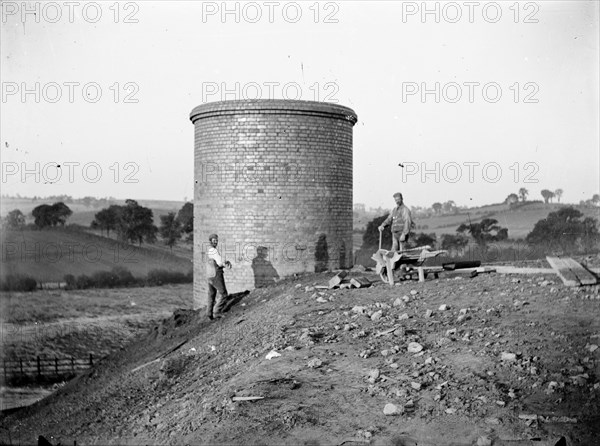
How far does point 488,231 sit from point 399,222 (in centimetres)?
2688

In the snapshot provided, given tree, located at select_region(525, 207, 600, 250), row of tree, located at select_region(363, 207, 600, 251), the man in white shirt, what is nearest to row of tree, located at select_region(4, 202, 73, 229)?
row of tree, located at select_region(363, 207, 600, 251)

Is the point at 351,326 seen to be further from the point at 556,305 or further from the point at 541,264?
the point at 541,264

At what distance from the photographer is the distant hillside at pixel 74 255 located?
109 feet

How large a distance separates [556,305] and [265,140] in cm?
771

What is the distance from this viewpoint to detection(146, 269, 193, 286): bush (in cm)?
3741

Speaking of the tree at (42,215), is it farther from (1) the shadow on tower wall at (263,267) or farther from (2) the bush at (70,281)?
(1) the shadow on tower wall at (263,267)

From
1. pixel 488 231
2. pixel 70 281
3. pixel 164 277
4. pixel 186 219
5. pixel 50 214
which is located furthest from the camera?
pixel 186 219

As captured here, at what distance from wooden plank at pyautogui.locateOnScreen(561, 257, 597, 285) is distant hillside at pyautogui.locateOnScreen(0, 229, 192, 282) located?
2711cm

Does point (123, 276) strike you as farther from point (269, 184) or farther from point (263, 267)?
point (269, 184)

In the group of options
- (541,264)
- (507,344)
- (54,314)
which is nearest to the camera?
(507,344)

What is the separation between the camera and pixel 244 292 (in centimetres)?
1276

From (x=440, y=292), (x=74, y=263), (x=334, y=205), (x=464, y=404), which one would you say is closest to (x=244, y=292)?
(x=334, y=205)

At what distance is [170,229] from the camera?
1629 inches

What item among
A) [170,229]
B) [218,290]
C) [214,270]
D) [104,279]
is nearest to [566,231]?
[218,290]
